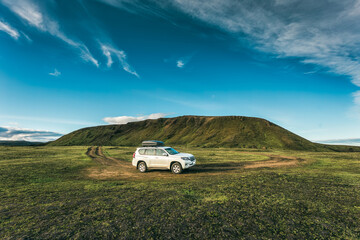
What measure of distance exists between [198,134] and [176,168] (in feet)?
375

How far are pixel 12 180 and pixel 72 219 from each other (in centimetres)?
1028

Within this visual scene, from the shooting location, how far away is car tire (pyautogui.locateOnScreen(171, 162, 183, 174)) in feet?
45.6

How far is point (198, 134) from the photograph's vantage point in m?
127

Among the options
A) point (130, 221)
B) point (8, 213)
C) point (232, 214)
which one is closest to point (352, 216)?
point (232, 214)

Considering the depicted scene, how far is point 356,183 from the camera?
31.9 feet

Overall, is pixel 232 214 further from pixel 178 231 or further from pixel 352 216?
pixel 352 216

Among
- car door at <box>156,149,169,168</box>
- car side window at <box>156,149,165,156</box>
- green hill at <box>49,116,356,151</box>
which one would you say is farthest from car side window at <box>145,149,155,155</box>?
green hill at <box>49,116,356,151</box>

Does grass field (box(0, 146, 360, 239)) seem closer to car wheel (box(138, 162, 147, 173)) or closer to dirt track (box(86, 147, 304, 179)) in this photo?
dirt track (box(86, 147, 304, 179))

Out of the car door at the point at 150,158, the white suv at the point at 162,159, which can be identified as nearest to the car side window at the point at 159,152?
the white suv at the point at 162,159

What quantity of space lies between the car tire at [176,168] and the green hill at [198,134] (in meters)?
83.0

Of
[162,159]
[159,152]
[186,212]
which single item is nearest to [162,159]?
[162,159]

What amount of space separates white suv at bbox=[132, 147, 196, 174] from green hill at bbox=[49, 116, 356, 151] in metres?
82.6

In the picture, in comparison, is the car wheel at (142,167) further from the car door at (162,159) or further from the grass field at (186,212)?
the grass field at (186,212)

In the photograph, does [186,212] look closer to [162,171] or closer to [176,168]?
[176,168]
